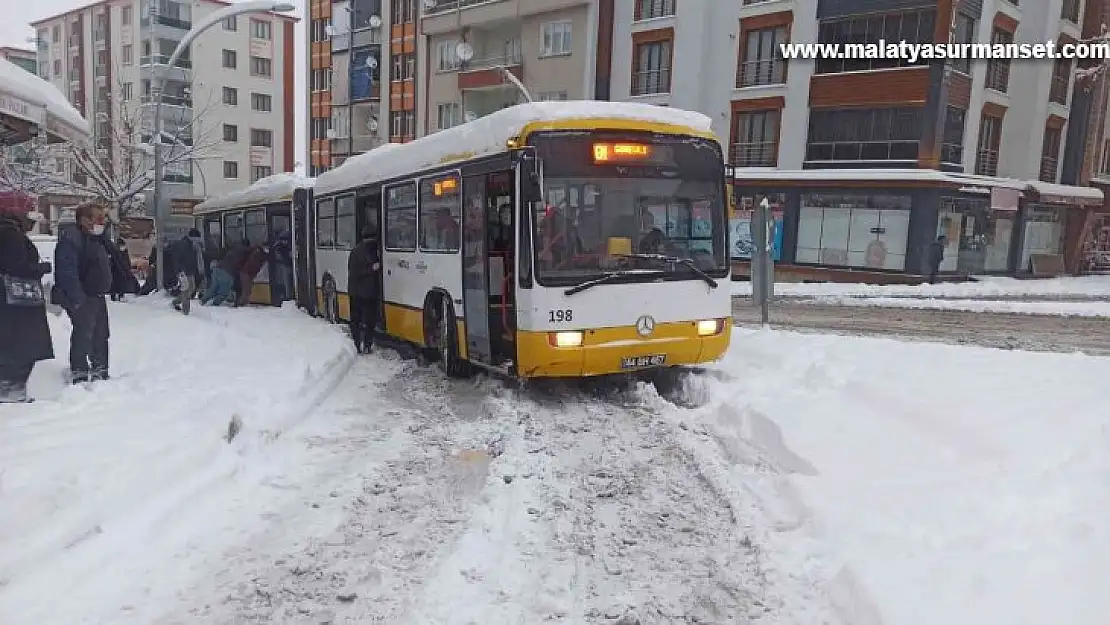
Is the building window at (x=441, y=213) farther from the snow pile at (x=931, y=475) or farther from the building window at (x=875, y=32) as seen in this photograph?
the building window at (x=875, y=32)

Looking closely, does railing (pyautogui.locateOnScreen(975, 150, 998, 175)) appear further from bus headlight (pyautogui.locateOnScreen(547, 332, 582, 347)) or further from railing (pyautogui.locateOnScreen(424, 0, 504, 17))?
bus headlight (pyautogui.locateOnScreen(547, 332, 582, 347))

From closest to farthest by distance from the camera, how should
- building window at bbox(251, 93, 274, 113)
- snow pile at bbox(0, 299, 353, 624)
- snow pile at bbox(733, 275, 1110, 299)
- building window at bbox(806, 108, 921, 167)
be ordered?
snow pile at bbox(0, 299, 353, 624) → snow pile at bbox(733, 275, 1110, 299) → building window at bbox(806, 108, 921, 167) → building window at bbox(251, 93, 274, 113)

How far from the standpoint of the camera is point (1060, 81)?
33562mm

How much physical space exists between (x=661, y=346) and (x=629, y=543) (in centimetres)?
369

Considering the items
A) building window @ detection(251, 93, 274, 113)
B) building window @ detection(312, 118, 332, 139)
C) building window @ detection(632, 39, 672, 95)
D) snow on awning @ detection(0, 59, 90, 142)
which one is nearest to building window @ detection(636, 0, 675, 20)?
building window @ detection(632, 39, 672, 95)

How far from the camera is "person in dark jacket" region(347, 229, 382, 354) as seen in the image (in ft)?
37.1

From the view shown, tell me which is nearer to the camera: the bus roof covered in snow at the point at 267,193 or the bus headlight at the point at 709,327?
the bus headlight at the point at 709,327

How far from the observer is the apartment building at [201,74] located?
56625mm

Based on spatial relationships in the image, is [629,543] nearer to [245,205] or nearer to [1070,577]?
[1070,577]

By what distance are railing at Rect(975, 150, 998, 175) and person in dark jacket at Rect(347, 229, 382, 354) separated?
2616 centimetres

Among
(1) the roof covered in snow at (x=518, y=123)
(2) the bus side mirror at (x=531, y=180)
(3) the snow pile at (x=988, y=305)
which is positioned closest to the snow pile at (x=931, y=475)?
(2) the bus side mirror at (x=531, y=180)

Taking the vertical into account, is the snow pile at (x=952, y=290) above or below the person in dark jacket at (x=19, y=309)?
below

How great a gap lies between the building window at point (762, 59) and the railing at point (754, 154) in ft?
7.60

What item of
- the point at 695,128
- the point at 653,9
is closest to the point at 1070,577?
the point at 695,128
